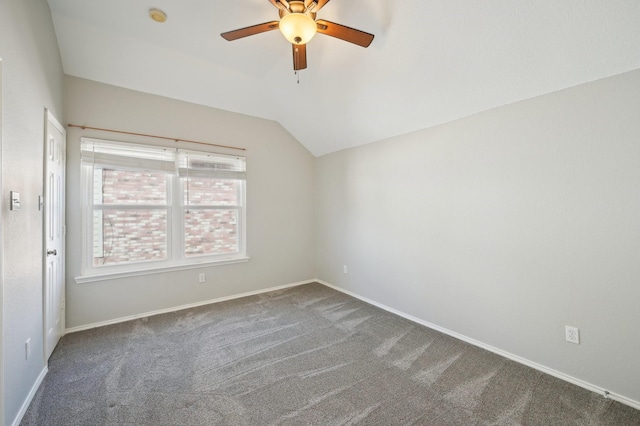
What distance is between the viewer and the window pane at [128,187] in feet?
9.89

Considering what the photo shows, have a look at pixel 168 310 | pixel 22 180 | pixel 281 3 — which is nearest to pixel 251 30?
pixel 281 3

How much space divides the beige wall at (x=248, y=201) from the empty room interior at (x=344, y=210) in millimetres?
29

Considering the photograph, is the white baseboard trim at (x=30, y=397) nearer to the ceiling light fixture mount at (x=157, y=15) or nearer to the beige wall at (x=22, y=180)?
the beige wall at (x=22, y=180)

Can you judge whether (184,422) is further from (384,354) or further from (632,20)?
(632,20)

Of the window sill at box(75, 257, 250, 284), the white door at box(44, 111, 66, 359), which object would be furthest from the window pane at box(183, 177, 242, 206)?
the white door at box(44, 111, 66, 359)

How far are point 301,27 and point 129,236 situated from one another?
303cm

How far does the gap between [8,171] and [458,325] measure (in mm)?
3760

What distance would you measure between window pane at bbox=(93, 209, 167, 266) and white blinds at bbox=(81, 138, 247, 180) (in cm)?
56

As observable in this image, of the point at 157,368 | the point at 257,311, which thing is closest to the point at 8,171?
the point at 157,368

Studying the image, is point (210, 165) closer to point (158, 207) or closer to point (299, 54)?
point (158, 207)

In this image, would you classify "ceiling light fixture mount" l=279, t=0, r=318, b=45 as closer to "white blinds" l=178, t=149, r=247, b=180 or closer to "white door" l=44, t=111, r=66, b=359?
"white door" l=44, t=111, r=66, b=359

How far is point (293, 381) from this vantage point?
2.04 metres

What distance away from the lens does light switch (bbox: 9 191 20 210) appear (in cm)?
154

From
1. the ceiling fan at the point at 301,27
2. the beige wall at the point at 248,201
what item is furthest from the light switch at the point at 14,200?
the ceiling fan at the point at 301,27
